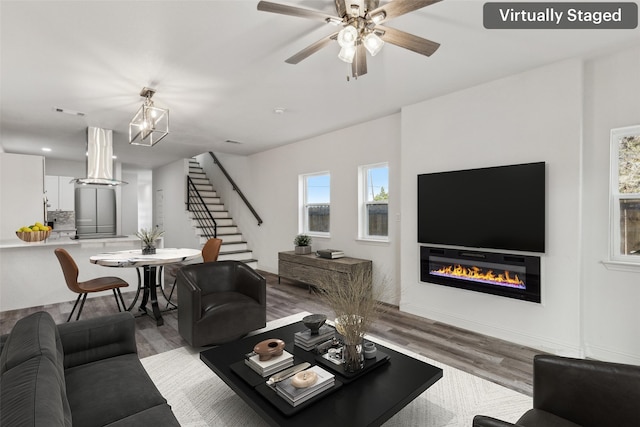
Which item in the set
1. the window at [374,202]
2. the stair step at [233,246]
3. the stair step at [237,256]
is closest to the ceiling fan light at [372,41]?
the window at [374,202]

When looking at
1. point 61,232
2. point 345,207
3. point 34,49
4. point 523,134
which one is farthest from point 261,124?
point 61,232

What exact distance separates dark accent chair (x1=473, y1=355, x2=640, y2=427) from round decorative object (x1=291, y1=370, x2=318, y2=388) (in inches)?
38.7

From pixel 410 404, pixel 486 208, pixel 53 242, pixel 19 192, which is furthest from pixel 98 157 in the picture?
pixel 486 208

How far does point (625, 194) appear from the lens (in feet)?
9.04

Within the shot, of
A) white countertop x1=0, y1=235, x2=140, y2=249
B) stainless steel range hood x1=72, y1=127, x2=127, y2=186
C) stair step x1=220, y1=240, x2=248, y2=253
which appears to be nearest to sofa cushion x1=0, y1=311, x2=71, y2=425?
white countertop x1=0, y1=235, x2=140, y2=249

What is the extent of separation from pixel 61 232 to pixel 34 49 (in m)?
6.95

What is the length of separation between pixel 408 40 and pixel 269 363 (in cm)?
228

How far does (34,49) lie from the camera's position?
8.64ft

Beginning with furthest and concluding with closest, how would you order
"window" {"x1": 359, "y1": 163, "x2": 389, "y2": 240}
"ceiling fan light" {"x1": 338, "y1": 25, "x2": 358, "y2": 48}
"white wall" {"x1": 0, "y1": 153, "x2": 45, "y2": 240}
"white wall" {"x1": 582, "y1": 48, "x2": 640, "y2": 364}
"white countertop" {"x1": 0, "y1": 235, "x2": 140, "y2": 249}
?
"white wall" {"x1": 0, "y1": 153, "x2": 45, "y2": 240}, "window" {"x1": 359, "y1": 163, "x2": 389, "y2": 240}, "white countertop" {"x1": 0, "y1": 235, "x2": 140, "y2": 249}, "white wall" {"x1": 582, "y1": 48, "x2": 640, "y2": 364}, "ceiling fan light" {"x1": 338, "y1": 25, "x2": 358, "y2": 48}

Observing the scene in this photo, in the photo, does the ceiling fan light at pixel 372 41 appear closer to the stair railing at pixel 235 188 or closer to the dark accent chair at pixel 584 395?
the dark accent chair at pixel 584 395

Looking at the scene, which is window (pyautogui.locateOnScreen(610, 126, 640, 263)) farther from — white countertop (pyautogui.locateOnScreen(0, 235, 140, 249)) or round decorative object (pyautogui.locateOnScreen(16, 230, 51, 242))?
round decorative object (pyautogui.locateOnScreen(16, 230, 51, 242))

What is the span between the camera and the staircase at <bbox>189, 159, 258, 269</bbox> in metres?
7.20

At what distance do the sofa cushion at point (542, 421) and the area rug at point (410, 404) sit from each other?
668 mm

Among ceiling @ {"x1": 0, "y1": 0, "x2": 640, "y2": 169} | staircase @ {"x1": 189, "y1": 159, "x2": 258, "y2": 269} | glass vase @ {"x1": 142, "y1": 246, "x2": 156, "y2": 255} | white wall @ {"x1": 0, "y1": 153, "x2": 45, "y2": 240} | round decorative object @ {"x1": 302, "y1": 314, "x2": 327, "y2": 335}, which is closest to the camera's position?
ceiling @ {"x1": 0, "y1": 0, "x2": 640, "y2": 169}
